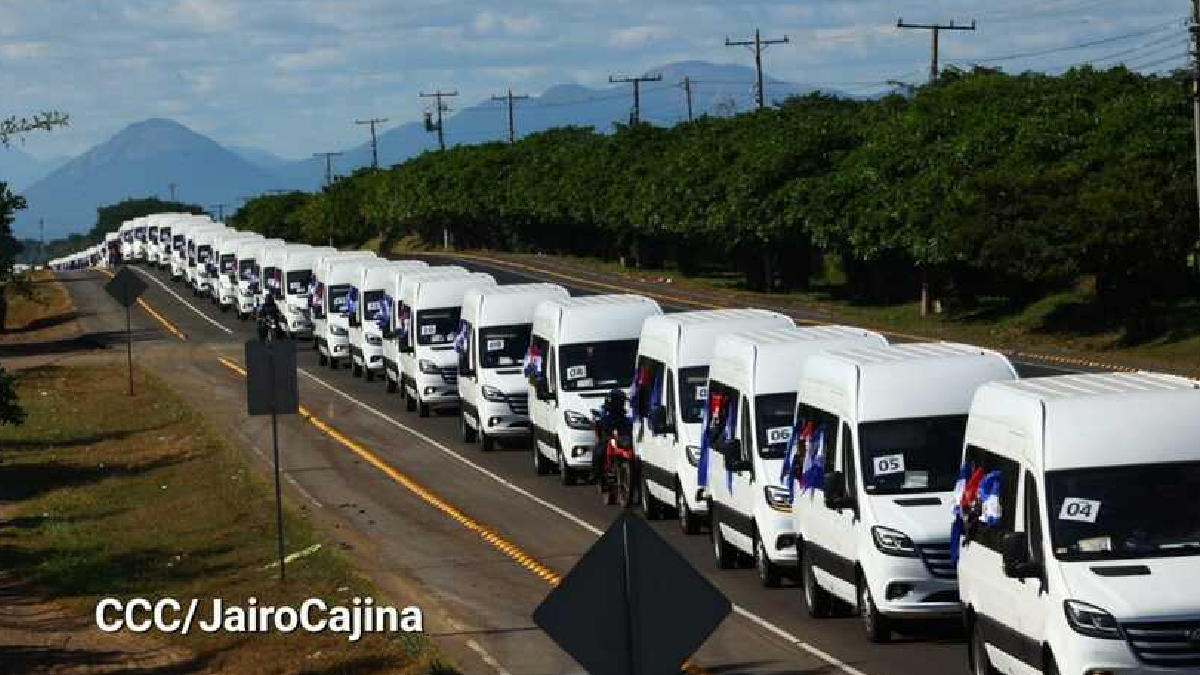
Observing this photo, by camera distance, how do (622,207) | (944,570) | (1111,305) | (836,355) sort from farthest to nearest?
(622,207) → (1111,305) → (836,355) → (944,570)

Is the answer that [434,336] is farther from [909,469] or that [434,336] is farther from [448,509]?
[909,469]

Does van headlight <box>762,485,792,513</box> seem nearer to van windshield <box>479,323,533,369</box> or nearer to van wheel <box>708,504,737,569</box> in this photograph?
van wheel <box>708,504,737,569</box>

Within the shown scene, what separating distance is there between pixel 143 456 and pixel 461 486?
1149cm

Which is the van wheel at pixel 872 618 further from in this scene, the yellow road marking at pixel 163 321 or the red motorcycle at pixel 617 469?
the yellow road marking at pixel 163 321

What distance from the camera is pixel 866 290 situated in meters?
89.0

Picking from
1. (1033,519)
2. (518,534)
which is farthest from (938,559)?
(518,534)

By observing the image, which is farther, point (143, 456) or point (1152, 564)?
point (143, 456)

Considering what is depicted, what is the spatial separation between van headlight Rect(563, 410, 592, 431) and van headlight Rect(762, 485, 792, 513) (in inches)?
409

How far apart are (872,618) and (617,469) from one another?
11.7 meters

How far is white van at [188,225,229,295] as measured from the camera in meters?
99.2

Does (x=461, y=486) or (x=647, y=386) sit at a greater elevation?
(x=647, y=386)

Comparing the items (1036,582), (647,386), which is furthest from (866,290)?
(1036,582)

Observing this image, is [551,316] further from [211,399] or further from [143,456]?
[211,399]

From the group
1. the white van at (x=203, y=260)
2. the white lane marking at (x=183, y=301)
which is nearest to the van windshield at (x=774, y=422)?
the white lane marking at (x=183, y=301)
